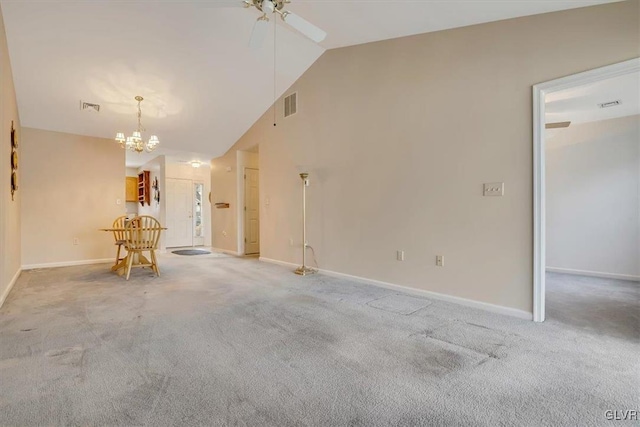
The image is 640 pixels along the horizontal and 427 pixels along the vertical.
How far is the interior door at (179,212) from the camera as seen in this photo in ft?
27.5

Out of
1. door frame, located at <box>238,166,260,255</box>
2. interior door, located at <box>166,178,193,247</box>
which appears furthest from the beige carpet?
interior door, located at <box>166,178,193,247</box>

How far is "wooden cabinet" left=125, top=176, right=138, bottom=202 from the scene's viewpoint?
9.69 metres

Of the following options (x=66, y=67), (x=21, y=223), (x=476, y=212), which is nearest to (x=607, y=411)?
(x=476, y=212)

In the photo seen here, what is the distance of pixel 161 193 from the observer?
25.6 ft

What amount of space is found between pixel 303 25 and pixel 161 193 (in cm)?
654

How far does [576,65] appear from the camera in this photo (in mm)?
2609

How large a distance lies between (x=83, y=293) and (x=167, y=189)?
5.04m

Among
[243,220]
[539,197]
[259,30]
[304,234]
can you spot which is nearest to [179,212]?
[243,220]

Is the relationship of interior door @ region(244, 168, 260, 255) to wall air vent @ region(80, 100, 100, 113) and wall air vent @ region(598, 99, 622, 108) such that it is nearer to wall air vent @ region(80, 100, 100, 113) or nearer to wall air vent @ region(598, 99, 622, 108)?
wall air vent @ region(80, 100, 100, 113)

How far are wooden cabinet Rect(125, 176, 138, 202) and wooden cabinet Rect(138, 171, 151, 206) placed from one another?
196 millimetres

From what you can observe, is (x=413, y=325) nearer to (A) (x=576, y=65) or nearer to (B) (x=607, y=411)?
(B) (x=607, y=411)

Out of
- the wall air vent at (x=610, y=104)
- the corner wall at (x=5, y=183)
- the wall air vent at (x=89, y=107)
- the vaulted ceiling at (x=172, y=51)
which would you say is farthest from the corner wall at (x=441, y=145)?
the corner wall at (x=5, y=183)

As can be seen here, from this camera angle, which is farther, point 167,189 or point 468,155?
point 167,189

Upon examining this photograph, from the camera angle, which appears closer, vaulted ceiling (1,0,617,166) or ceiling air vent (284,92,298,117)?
vaulted ceiling (1,0,617,166)
